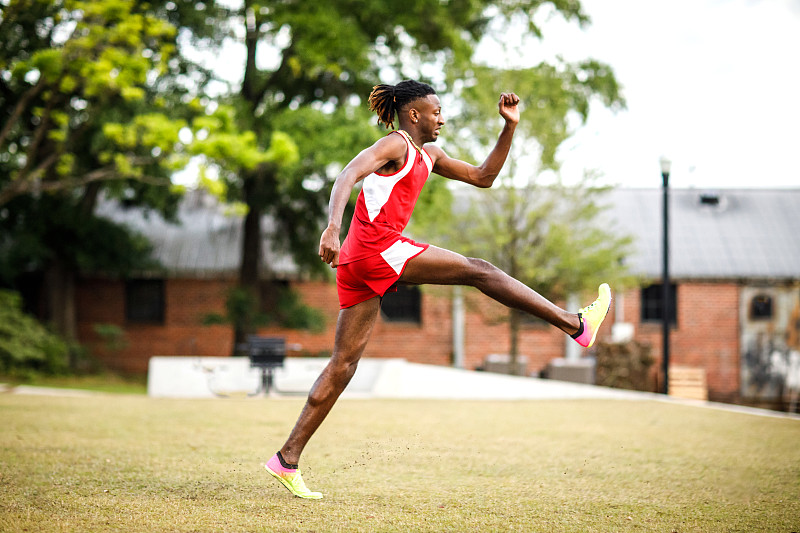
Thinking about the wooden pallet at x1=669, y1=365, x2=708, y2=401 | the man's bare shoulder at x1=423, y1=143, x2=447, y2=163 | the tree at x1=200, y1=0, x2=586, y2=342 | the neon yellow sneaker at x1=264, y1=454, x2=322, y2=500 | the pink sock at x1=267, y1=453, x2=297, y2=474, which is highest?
the tree at x1=200, y1=0, x2=586, y2=342

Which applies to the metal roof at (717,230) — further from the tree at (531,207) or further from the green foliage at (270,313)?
the green foliage at (270,313)

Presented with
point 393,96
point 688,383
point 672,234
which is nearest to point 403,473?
point 393,96

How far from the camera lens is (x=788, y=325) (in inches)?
1005

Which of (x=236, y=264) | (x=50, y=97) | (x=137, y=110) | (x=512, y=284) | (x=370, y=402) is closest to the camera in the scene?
(x=512, y=284)

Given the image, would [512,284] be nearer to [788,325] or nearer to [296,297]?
[296,297]

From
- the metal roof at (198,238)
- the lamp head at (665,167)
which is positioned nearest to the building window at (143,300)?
the metal roof at (198,238)

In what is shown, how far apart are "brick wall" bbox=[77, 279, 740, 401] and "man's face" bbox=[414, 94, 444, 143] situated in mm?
20737

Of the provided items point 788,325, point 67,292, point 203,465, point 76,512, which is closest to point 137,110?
point 67,292

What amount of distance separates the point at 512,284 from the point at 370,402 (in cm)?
829

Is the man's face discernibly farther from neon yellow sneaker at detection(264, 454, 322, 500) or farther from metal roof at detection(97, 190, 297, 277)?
metal roof at detection(97, 190, 297, 277)

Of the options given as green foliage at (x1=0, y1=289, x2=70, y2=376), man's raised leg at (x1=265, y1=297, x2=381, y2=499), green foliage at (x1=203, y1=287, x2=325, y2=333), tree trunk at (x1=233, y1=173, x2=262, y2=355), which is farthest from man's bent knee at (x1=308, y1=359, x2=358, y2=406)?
green foliage at (x1=203, y1=287, x2=325, y2=333)

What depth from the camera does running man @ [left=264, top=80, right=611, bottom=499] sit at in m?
4.10

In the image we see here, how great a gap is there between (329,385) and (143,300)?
74.9 ft

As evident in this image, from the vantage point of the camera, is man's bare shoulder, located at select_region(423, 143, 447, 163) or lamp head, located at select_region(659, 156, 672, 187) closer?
man's bare shoulder, located at select_region(423, 143, 447, 163)
